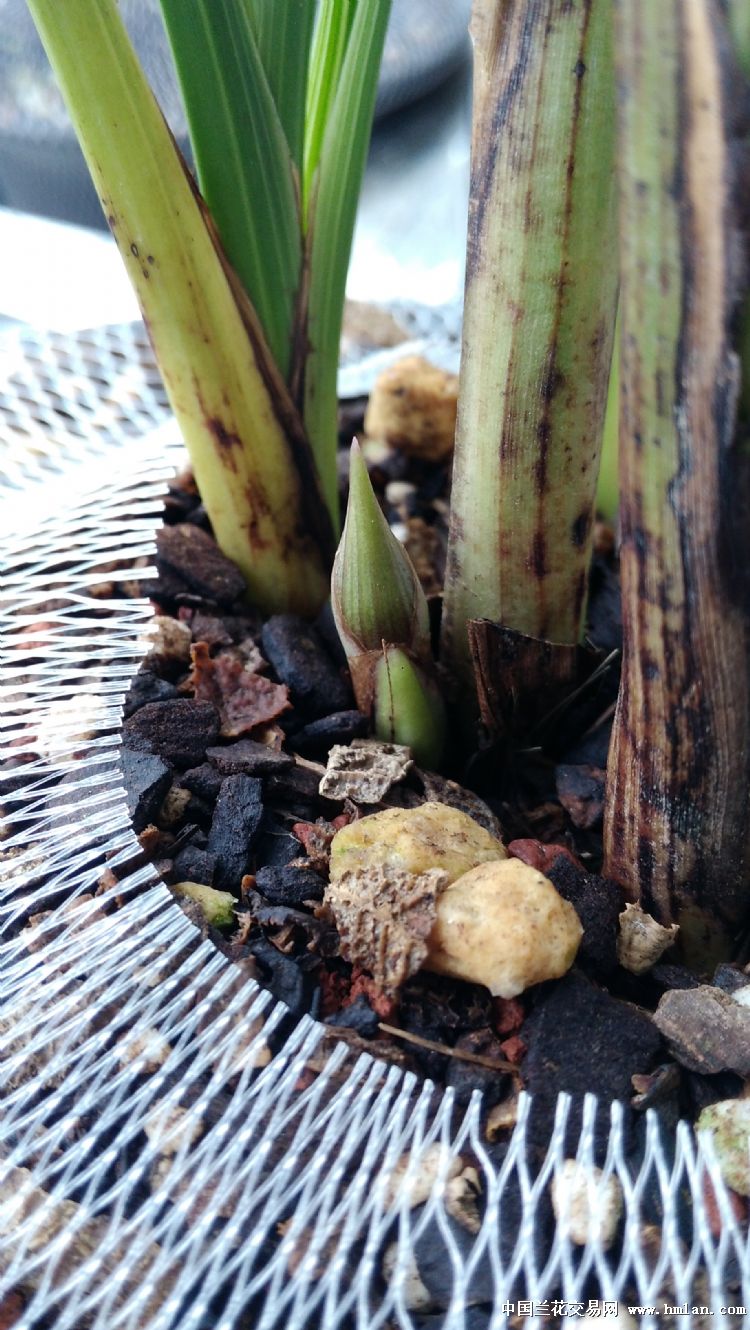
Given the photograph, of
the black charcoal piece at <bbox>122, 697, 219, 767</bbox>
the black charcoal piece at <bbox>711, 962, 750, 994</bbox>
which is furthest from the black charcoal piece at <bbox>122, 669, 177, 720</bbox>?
the black charcoal piece at <bbox>711, 962, 750, 994</bbox>

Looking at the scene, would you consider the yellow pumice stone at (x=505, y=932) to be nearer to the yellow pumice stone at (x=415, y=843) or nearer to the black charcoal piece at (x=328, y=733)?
the yellow pumice stone at (x=415, y=843)

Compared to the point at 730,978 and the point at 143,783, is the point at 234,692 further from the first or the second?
the point at 730,978

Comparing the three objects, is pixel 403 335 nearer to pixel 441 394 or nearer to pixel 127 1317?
pixel 441 394

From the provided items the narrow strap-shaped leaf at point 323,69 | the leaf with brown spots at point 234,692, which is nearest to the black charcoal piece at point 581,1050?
the leaf with brown spots at point 234,692

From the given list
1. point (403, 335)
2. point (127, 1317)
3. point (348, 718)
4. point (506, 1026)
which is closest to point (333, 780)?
point (348, 718)

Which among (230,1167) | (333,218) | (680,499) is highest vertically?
(333,218)

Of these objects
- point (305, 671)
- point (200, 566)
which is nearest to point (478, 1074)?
point (305, 671)

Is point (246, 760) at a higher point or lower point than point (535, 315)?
lower
